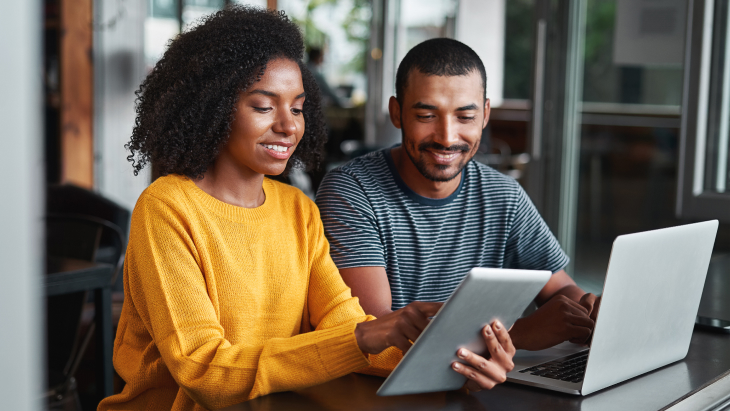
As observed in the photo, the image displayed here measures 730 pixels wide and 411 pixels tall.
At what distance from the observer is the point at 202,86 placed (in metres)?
1.22

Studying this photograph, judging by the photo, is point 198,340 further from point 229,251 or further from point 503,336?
point 503,336

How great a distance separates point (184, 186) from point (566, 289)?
864mm

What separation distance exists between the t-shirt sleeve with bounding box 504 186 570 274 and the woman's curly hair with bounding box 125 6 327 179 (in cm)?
64

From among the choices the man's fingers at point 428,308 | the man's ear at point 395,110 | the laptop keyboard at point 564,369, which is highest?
the man's ear at point 395,110

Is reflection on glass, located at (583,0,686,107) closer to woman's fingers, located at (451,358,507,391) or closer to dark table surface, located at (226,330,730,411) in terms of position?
dark table surface, located at (226,330,730,411)

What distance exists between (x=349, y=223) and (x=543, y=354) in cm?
46

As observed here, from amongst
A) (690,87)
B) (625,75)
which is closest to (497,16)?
(690,87)

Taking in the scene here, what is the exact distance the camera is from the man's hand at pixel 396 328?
986 millimetres

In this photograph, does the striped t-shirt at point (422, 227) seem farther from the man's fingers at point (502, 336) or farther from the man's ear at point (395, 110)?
the man's fingers at point (502, 336)

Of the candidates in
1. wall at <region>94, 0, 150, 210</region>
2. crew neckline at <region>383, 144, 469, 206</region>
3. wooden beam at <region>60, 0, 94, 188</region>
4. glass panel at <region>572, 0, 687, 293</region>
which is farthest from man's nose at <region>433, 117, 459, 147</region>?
wooden beam at <region>60, 0, 94, 188</region>

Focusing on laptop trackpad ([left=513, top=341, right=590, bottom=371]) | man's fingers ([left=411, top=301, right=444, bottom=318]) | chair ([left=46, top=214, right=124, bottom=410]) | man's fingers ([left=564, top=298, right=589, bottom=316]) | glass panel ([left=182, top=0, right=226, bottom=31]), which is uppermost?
glass panel ([left=182, top=0, right=226, bottom=31])

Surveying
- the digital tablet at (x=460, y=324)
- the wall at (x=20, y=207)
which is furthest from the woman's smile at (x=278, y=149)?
the wall at (x=20, y=207)

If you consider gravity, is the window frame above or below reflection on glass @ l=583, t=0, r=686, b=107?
below

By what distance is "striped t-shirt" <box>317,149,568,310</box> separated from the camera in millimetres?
1452
